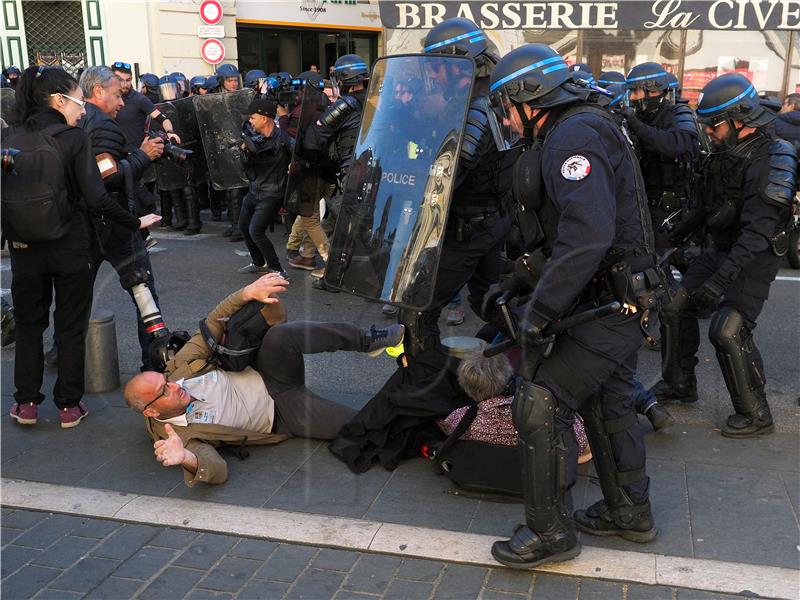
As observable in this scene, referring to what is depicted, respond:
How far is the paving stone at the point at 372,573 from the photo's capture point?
3.15m

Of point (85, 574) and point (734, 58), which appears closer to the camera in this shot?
point (85, 574)

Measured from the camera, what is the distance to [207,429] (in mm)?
4066

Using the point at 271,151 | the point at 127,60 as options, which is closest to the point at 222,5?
the point at 127,60

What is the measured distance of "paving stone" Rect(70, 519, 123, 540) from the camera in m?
3.56

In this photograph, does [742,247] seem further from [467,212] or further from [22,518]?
[22,518]

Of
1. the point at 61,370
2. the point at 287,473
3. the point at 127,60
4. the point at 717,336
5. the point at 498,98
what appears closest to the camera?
the point at 498,98

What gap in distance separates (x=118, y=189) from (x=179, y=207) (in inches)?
223

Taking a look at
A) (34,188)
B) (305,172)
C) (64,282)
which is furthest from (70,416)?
(305,172)

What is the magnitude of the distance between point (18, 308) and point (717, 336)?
369 centimetres

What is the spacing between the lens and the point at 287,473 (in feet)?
13.5

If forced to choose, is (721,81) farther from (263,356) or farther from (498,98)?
(263,356)

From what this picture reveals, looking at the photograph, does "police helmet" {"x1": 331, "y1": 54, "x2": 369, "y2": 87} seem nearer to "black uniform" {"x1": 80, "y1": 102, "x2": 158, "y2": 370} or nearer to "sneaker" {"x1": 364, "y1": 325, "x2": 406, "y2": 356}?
"black uniform" {"x1": 80, "y1": 102, "x2": 158, "y2": 370}

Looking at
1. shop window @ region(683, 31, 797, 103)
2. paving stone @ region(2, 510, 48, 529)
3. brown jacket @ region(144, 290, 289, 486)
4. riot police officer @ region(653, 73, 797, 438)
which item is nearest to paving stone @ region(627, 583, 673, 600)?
riot police officer @ region(653, 73, 797, 438)

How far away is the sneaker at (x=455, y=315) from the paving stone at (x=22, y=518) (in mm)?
3590
